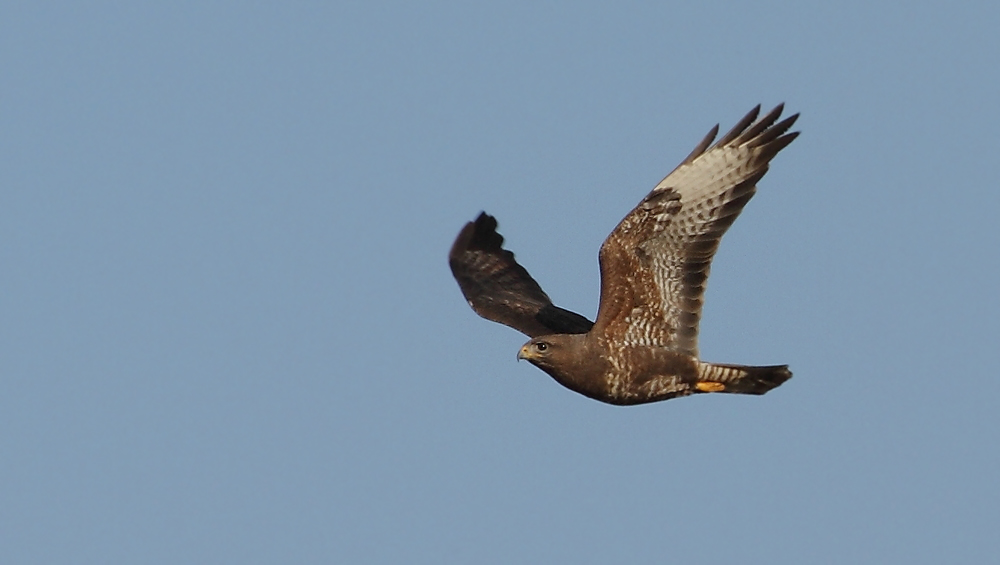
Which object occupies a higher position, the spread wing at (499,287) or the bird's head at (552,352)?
the spread wing at (499,287)

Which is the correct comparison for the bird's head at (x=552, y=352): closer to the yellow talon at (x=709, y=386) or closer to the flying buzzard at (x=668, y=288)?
the flying buzzard at (x=668, y=288)

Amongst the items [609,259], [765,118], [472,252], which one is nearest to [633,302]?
[609,259]

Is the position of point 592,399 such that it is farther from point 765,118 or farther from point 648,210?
point 765,118

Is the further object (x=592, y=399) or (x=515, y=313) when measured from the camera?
(x=515, y=313)

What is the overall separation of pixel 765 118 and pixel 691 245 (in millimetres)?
1277

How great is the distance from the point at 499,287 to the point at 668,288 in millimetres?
3699

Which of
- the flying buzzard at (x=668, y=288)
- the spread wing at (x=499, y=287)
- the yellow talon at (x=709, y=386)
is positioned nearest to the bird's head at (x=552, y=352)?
the flying buzzard at (x=668, y=288)

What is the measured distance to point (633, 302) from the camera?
52.6ft

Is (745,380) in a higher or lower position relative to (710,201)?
lower

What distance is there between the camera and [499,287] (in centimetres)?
1938

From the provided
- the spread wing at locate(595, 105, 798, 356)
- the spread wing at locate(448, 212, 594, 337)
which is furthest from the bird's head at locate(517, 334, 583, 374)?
the spread wing at locate(448, 212, 594, 337)

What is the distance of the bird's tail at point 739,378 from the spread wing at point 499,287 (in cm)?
217

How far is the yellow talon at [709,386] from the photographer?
53.3 feet

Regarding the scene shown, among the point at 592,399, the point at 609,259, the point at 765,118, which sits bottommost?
the point at 592,399
